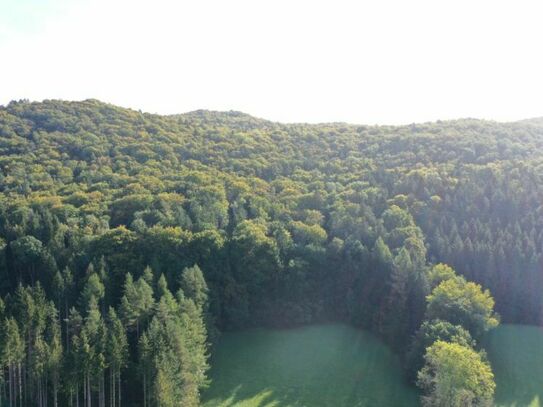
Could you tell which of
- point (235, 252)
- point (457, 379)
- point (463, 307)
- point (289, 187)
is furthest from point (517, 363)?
point (289, 187)

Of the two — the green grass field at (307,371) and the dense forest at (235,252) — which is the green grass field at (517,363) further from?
the green grass field at (307,371)

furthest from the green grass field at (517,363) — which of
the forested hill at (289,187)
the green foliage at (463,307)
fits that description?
the green foliage at (463,307)

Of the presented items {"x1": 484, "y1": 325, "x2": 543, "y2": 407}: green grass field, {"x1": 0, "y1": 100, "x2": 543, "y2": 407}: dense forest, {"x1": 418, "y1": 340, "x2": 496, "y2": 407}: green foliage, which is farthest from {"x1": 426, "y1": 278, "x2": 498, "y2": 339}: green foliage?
{"x1": 418, "y1": 340, "x2": 496, "y2": 407}: green foliage

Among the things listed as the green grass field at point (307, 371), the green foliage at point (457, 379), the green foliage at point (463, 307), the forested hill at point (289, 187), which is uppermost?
the forested hill at point (289, 187)

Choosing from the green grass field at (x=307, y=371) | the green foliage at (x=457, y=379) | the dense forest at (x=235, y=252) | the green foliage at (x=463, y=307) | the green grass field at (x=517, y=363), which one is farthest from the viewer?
the green foliage at (x=463, y=307)

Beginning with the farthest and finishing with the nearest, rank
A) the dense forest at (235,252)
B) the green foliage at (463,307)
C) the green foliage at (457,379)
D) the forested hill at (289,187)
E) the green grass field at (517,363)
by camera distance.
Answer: the forested hill at (289,187)
the green foliage at (463,307)
the green grass field at (517,363)
the dense forest at (235,252)
the green foliage at (457,379)

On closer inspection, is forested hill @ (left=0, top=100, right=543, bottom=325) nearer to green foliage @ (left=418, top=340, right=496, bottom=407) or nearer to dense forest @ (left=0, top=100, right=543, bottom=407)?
dense forest @ (left=0, top=100, right=543, bottom=407)

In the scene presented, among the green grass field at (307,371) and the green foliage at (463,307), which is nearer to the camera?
the green grass field at (307,371)
